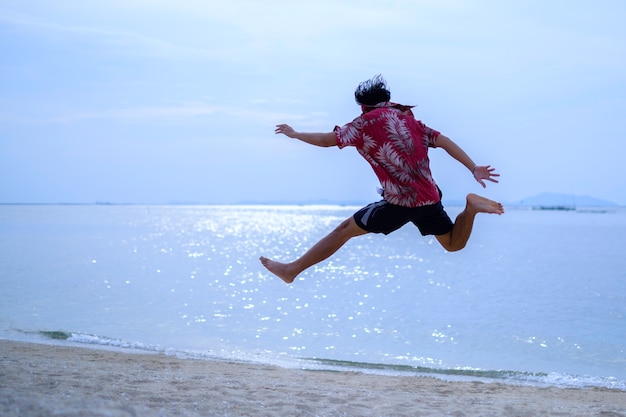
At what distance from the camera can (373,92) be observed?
21.8ft

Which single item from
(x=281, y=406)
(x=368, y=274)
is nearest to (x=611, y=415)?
(x=281, y=406)

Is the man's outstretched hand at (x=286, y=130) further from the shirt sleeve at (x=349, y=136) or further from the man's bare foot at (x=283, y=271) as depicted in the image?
the man's bare foot at (x=283, y=271)

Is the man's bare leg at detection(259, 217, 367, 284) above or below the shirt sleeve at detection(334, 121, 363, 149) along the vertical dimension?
below

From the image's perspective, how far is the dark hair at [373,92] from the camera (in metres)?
6.63

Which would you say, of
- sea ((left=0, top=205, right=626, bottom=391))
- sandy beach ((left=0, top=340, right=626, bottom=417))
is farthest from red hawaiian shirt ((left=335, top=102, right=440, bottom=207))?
sea ((left=0, top=205, right=626, bottom=391))

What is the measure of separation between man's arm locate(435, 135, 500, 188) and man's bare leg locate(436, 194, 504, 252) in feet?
1.16

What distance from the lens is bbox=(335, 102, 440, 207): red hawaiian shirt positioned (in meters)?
6.47

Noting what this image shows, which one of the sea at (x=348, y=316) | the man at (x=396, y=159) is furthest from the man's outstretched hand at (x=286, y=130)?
the sea at (x=348, y=316)

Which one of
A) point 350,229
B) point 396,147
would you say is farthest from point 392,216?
point 396,147

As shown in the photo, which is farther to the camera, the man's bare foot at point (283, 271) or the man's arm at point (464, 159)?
the man's bare foot at point (283, 271)

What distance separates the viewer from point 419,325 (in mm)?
22016

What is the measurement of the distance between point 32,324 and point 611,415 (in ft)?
48.0

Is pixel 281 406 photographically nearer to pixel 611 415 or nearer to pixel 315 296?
pixel 611 415

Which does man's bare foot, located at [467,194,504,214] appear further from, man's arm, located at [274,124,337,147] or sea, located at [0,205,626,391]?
sea, located at [0,205,626,391]
